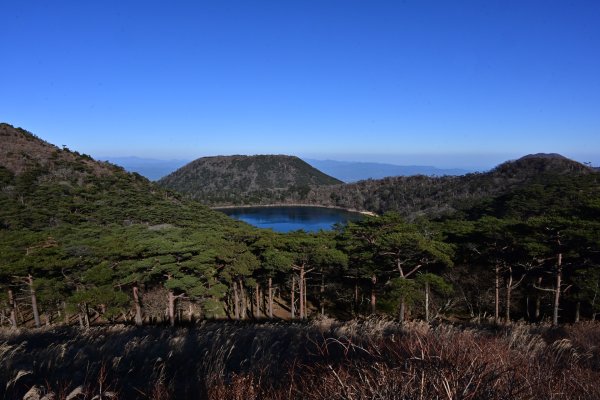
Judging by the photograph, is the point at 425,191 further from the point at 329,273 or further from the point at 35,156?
the point at 329,273

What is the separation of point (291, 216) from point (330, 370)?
11246 cm

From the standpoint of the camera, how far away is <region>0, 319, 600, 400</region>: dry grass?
2.04m

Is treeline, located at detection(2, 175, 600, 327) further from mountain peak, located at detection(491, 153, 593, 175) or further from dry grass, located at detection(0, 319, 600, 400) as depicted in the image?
mountain peak, located at detection(491, 153, 593, 175)

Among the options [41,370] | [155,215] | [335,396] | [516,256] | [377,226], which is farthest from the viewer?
[155,215]

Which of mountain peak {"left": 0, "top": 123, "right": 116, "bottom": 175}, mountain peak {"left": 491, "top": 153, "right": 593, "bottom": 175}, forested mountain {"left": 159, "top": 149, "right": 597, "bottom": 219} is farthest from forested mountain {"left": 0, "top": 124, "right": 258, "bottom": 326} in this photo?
mountain peak {"left": 491, "top": 153, "right": 593, "bottom": 175}

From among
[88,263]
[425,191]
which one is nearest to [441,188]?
[425,191]

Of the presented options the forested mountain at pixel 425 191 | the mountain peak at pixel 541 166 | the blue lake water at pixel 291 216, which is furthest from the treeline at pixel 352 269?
the mountain peak at pixel 541 166

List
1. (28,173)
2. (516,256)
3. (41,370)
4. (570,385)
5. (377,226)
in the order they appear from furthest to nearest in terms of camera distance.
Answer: (28,173), (377,226), (516,256), (41,370), (570,385)

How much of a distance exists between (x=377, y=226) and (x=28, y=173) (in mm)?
50650

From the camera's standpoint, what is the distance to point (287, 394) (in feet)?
8.54

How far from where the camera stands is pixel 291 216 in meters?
115

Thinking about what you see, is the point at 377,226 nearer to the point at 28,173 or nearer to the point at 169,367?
the point at 169,367

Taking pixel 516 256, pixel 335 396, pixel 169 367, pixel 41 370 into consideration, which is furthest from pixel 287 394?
pixel 516 256

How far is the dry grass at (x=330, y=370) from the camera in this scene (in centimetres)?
204
